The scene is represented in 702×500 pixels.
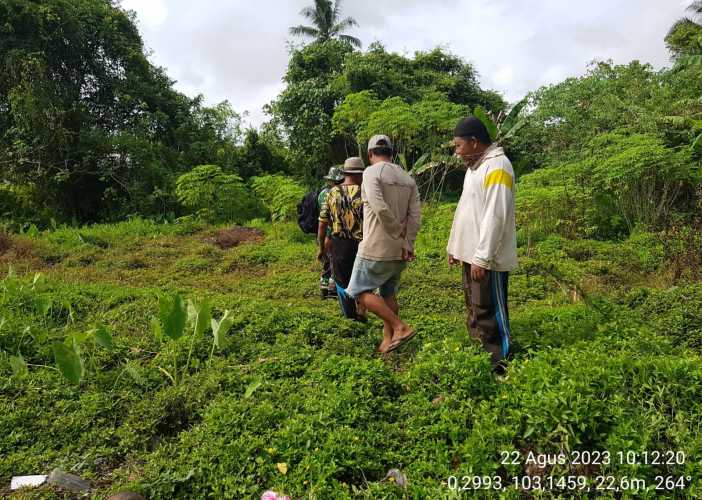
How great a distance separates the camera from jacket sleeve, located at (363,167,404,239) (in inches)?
144

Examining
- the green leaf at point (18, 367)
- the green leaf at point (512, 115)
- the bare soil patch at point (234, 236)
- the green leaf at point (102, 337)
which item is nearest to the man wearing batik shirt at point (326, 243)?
the green leaf at point (102, 337)

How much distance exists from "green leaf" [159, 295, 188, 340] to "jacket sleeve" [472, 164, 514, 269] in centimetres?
208

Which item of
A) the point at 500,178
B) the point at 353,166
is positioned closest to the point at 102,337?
the point at 353,166

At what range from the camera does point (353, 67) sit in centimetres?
1596

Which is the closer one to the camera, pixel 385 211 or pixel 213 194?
pixel 385 211

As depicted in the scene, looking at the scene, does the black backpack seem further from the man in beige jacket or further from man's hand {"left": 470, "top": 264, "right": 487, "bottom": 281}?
man's hand {"left": 470, "top": 264, "right": 487, "bottom": 281}

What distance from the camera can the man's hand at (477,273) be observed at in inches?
122

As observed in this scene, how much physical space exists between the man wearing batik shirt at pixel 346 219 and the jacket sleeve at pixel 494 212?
1451 millimetres

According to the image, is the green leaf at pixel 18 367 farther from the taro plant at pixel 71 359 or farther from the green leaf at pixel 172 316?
the green leaf at pixel 172 316

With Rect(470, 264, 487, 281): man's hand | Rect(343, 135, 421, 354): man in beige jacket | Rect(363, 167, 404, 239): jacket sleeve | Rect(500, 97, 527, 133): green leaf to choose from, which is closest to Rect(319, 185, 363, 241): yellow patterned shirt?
Rect(343, 135, 421, 354): man in beige jacket

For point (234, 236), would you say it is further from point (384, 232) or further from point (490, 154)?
point (490, 154)

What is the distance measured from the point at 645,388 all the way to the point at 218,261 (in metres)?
7.30

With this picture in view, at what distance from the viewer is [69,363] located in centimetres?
322

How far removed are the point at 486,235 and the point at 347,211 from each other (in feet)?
5.18
